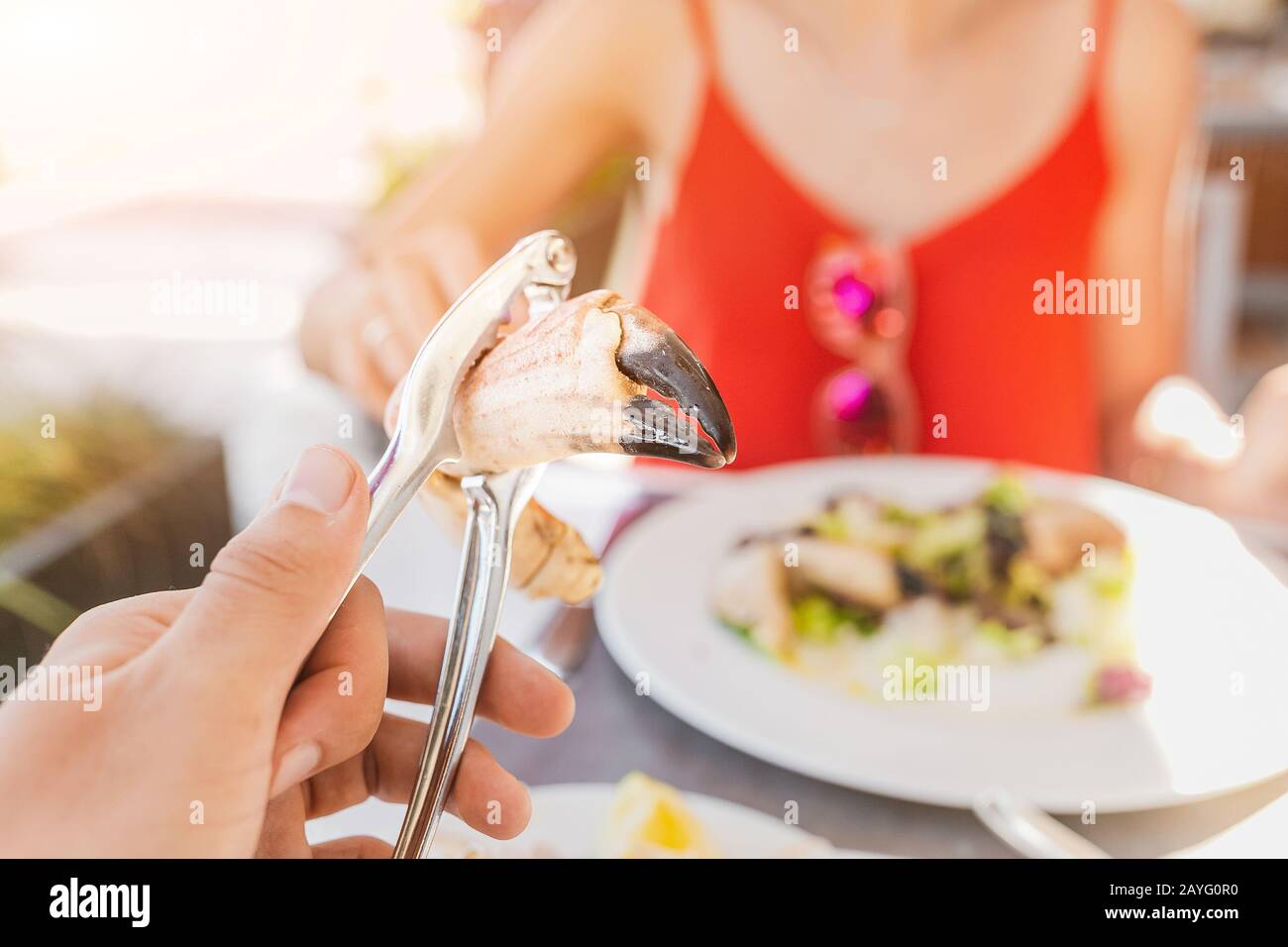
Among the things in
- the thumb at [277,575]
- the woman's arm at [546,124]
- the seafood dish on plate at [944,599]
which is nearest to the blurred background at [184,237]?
the woman's arm at [546,124]

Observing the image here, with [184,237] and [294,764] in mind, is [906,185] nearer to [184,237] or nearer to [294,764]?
[184,237]

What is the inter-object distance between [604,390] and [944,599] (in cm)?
37

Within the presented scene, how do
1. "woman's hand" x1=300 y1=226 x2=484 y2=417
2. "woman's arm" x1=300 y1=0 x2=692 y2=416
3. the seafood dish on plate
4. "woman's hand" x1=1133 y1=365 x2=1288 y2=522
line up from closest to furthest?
the seafood dish on plate, "woman's hand" x1=300 y1=226 x2=484 y2=417, "woman's hand" x1=1133 y1=365 x2=1288 y2=522, "woman's arm" x1=300 y1=0 x2=692 y2=416

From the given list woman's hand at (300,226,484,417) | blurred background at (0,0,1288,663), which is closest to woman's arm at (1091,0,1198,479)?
blurred background at (0,0,1288,663)

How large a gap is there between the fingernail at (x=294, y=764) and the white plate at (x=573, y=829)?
8 cm

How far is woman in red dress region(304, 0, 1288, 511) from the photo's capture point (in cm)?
88

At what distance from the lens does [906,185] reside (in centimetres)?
92

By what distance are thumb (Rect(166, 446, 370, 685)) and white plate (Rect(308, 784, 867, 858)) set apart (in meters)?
0.13

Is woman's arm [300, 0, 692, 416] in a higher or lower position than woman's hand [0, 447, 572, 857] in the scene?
higher

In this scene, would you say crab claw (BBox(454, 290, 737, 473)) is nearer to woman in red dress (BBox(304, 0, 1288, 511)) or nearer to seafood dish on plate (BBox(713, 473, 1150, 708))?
seafood dish on plate (BBox(713, 473, 1150, 708))

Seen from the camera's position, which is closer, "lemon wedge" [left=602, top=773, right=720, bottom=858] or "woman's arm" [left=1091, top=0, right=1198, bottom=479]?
"lemon wedge" [left=602, top=773, right=720, bottom=858]

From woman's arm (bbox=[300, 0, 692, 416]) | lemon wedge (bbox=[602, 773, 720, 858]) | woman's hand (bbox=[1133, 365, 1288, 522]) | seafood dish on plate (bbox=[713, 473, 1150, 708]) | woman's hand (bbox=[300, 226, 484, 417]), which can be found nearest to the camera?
lemon wedge (bbox=[602, 773, 720, 858])

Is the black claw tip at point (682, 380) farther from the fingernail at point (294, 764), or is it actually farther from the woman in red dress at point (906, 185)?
the woman in red dress at point (906, 185)
